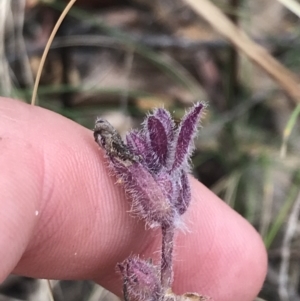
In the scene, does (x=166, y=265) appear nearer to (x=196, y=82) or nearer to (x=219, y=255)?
(x=219, y=255)

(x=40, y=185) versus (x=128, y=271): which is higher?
(x=40, y=185)

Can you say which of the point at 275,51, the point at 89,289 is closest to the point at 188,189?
the point at 89,289

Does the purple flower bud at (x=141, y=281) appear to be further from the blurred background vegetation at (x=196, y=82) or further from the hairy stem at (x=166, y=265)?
the blurred background vegetation at (x=196, y=82)

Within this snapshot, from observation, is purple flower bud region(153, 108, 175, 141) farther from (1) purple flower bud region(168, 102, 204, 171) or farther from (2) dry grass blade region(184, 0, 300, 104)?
(2) dry grass blade region(184, 0, 300, 104)

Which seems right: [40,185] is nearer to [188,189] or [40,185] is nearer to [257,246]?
[188,189]

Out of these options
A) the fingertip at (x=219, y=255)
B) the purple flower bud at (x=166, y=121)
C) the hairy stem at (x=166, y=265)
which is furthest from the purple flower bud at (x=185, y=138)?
the fingertip at (x=219, y=255)

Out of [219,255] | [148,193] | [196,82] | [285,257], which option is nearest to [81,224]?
[148,193]

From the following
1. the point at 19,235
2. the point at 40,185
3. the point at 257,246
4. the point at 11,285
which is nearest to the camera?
the point at 19,235
